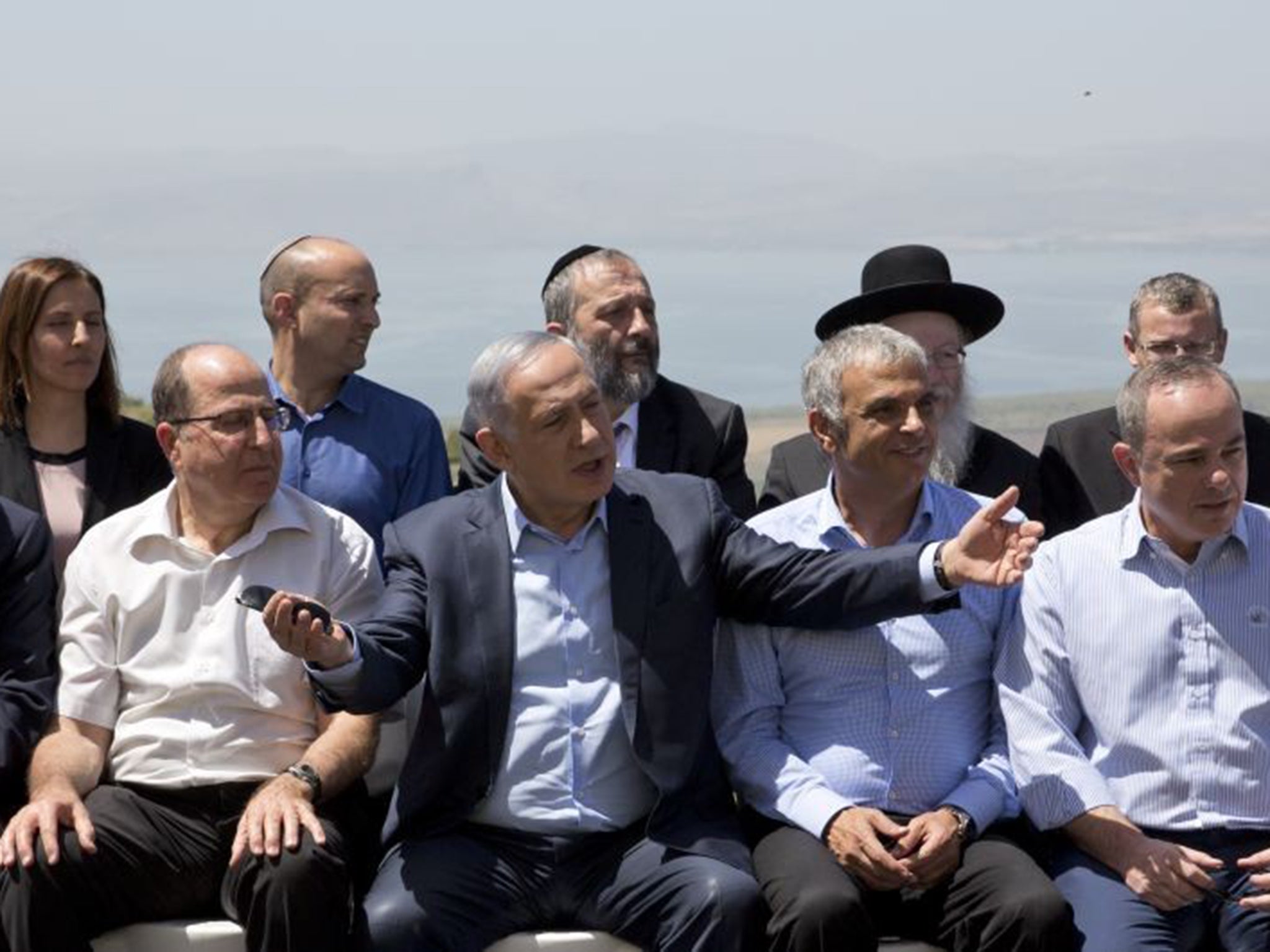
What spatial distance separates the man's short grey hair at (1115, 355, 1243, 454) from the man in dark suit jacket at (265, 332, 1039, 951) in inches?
16.7

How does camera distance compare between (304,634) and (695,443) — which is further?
(695,443)

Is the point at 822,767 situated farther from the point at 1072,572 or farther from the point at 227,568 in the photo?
the point at 227,568

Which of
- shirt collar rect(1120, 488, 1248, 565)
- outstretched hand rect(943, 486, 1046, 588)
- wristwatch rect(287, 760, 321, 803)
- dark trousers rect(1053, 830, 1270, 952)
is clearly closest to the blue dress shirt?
wristwatch rect(287, 760, 321, 803)

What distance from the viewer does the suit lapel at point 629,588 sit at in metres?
4.87

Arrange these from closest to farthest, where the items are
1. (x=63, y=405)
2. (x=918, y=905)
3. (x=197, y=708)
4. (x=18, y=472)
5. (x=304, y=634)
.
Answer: (x=304, y=634)
(x=918, y=905)
(x=197, y=708)
(x=18, y=472)
(x=63, y=405)

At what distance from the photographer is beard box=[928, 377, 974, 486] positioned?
19.6 feet

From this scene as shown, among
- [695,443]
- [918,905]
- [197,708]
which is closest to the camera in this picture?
[918,905]

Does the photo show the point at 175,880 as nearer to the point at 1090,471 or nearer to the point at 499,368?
the point at 499,368

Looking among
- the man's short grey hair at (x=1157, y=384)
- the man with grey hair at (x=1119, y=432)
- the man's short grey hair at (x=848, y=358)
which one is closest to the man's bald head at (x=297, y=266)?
the man's short grey hair at (x=848, y=358)

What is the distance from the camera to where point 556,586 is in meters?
4.96

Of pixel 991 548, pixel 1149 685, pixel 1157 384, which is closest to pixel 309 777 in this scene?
pixel 991 548

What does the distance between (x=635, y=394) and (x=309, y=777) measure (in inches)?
72.5

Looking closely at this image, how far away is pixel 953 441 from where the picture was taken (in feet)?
19.9

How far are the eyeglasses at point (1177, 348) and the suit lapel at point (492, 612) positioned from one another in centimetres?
215
